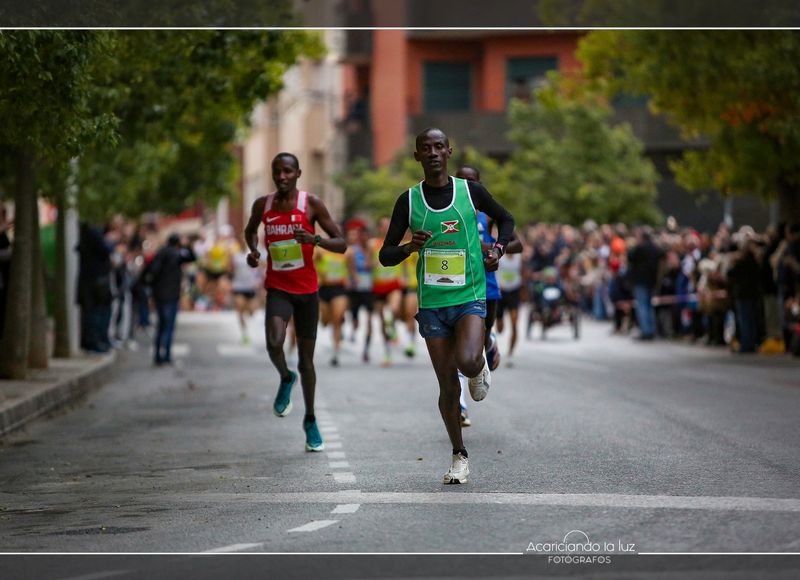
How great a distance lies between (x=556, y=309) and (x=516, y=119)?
764 inches

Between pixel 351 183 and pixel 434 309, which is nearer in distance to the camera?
pixel 434 309

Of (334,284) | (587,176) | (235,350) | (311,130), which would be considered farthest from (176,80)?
(311,130)

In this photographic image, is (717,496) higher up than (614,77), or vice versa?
(614,77)

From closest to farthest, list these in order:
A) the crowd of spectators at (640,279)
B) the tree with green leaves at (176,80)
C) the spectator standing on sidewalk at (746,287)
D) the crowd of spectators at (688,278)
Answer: the tree with green leaves at (176,80) < the crowd of spectators at (640,279) < the crowd of spectators at (688,278) < the spectator standing on sidewalk at (746,287)

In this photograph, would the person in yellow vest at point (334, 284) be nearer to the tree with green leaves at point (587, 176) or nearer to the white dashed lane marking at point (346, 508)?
the white dashed lane marking at point (346, 508)

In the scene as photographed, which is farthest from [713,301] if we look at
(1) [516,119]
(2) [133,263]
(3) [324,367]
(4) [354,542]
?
(1) [516,119]

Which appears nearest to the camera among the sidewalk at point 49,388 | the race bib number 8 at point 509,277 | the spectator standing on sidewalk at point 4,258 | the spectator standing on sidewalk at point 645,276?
the sidewalk at point 49,388

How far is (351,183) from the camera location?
57.8 meters

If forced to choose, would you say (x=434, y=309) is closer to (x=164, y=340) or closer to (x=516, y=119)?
(x=164, y=340)

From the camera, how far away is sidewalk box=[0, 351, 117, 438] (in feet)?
53.6

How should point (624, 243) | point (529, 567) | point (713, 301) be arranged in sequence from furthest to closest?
1. point (624, 243)
2. point (713, 301)
3. point (529, 567)

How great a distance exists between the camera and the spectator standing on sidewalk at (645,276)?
105 feet

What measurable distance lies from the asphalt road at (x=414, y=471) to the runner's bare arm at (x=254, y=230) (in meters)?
1.40

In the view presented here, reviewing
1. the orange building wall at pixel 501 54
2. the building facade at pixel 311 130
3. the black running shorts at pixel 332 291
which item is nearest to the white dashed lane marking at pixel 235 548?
the black running shorts at pixel 332 291
